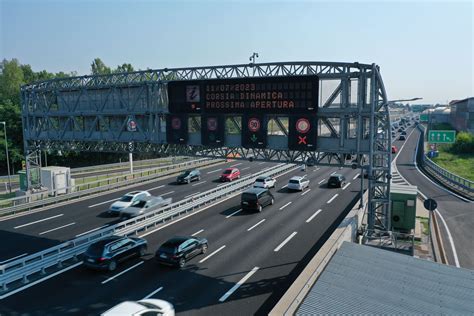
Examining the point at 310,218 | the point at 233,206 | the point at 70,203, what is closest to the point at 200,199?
the point at 233,206

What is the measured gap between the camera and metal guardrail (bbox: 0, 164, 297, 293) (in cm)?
1738

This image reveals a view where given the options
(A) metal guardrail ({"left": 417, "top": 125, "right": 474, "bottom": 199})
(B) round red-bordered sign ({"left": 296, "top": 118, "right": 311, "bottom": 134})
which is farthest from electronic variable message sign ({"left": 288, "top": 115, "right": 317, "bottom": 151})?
(A) metal guardrail ({"left": 417, "top": 125, "right": 474, "bottom": 199})

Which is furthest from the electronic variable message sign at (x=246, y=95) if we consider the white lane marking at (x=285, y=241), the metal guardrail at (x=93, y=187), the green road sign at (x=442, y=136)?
the green road sign at (x=442, y=136)

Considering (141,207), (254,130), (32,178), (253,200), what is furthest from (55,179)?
(254,130)

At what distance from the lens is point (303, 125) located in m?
21.1

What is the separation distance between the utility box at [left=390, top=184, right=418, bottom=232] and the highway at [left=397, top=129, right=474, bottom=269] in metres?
2.53

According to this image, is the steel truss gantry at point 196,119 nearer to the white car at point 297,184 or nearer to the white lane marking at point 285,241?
the white lane marking at point 285,241

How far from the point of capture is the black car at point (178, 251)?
61.1 feet

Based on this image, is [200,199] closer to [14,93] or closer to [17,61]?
[14,93]

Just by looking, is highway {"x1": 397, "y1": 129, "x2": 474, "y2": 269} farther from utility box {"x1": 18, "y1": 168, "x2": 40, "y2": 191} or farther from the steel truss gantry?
utility box {"x1": 18, "y1": 168, "x2": 40, "y2": 191}

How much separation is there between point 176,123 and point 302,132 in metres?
9.29

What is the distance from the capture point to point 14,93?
6931cm

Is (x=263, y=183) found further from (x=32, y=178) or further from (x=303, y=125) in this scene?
(x=32, y=178)

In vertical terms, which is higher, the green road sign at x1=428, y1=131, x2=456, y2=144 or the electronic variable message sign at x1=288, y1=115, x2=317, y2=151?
the electronic variable message sign at x1=288, y1=115, x2=317, y2=151
